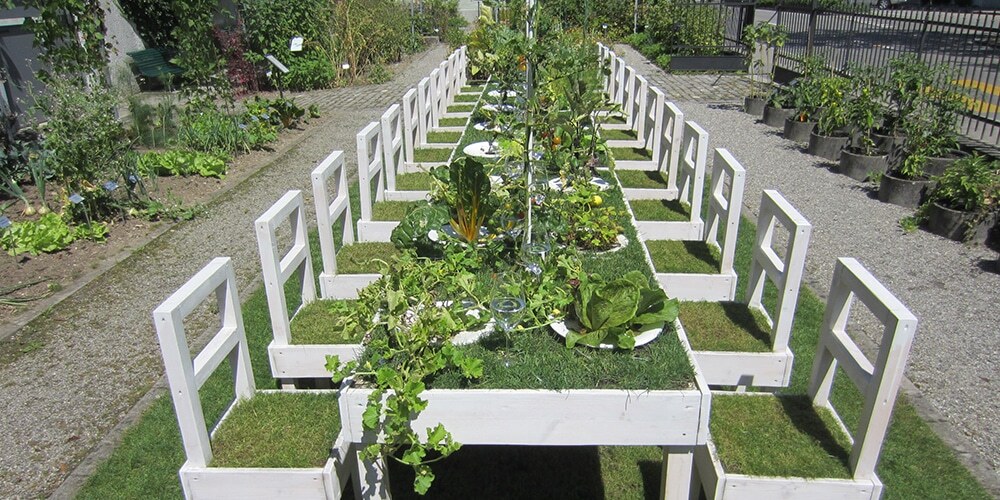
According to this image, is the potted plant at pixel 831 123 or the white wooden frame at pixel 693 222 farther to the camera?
the potted plant at pixel 831 123

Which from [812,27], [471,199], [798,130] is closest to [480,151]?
[471,199]

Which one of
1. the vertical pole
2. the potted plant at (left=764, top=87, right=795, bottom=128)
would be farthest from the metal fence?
the potted plant at (left=764, top=87, right=795, bottom=128)

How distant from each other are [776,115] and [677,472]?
9.31 meters

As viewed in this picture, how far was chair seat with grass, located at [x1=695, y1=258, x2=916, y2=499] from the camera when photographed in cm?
247

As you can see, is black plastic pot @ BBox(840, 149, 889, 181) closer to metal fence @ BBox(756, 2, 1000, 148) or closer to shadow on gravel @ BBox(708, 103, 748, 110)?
metal fence @ BBox(756, 2, 1000, 148)

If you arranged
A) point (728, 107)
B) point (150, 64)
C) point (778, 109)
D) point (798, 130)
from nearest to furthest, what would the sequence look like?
point (798, 130) < point (778, 109) < point (728, 107) < point (150, 64)

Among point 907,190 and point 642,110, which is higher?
point 642,110

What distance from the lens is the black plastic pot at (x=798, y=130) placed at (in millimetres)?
9719

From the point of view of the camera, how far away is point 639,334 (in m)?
2.76

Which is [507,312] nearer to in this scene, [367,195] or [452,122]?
[367,195]

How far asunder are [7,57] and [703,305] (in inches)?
407

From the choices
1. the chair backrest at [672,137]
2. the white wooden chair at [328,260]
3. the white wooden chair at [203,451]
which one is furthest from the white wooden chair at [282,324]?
the chair backrest at [672,137]

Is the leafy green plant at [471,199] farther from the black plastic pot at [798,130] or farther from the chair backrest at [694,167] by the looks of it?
the black plastic pot at [798,130]

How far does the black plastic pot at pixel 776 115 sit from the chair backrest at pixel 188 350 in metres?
9.68
